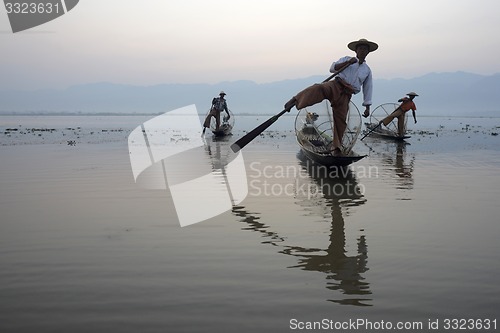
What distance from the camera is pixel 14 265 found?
15.2 feet

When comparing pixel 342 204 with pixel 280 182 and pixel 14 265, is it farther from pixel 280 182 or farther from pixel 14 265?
pixel 14 265

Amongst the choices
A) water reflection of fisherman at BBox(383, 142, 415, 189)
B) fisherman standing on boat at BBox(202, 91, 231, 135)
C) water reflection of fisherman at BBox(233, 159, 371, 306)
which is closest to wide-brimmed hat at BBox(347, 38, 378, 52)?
water reflection of fisherman at BBox(383, 142, 415, 189)

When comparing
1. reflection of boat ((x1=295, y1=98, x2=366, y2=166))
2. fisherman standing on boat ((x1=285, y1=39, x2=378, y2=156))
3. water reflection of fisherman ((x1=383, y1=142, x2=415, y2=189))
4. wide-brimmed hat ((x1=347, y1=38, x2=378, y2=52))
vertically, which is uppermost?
wide-brimmed hat ((x1=347, y1=38, x2=378, y2=52))

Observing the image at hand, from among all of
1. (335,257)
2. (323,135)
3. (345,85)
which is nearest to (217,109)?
(323,135)

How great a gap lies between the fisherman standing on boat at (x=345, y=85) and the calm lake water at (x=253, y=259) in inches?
90.0

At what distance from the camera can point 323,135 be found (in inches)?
605

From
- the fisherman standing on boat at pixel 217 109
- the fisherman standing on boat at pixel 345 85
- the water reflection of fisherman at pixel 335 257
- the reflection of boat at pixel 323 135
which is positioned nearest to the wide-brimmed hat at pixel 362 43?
the fisherman standing on boat at pixel 345 85

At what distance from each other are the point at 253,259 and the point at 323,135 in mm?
11056

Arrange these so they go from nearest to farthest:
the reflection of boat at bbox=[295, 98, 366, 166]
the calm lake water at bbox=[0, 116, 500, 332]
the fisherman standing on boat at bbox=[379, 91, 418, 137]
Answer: the calm lake water at bbox=[0, 116, 500, 332], the reflection of boat at bbox=[295, 98, 366, 166], the fisherman standing on boat at bbox=[379, 91, 418, 137]

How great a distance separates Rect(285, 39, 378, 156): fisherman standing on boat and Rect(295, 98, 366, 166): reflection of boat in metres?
0.61

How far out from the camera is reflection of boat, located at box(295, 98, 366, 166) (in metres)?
11.1

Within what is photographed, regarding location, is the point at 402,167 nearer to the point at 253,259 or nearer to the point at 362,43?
the point at 362,43

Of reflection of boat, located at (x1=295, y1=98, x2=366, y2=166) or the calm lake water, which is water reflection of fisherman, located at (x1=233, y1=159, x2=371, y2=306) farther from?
reflection of boat, located at (x1=295, y1=98, x2=366, y2=166)

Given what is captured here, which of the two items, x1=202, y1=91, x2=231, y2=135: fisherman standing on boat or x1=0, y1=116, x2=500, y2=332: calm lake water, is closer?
x1=0, y1=116, x2=500, y2=332: calm lake water
